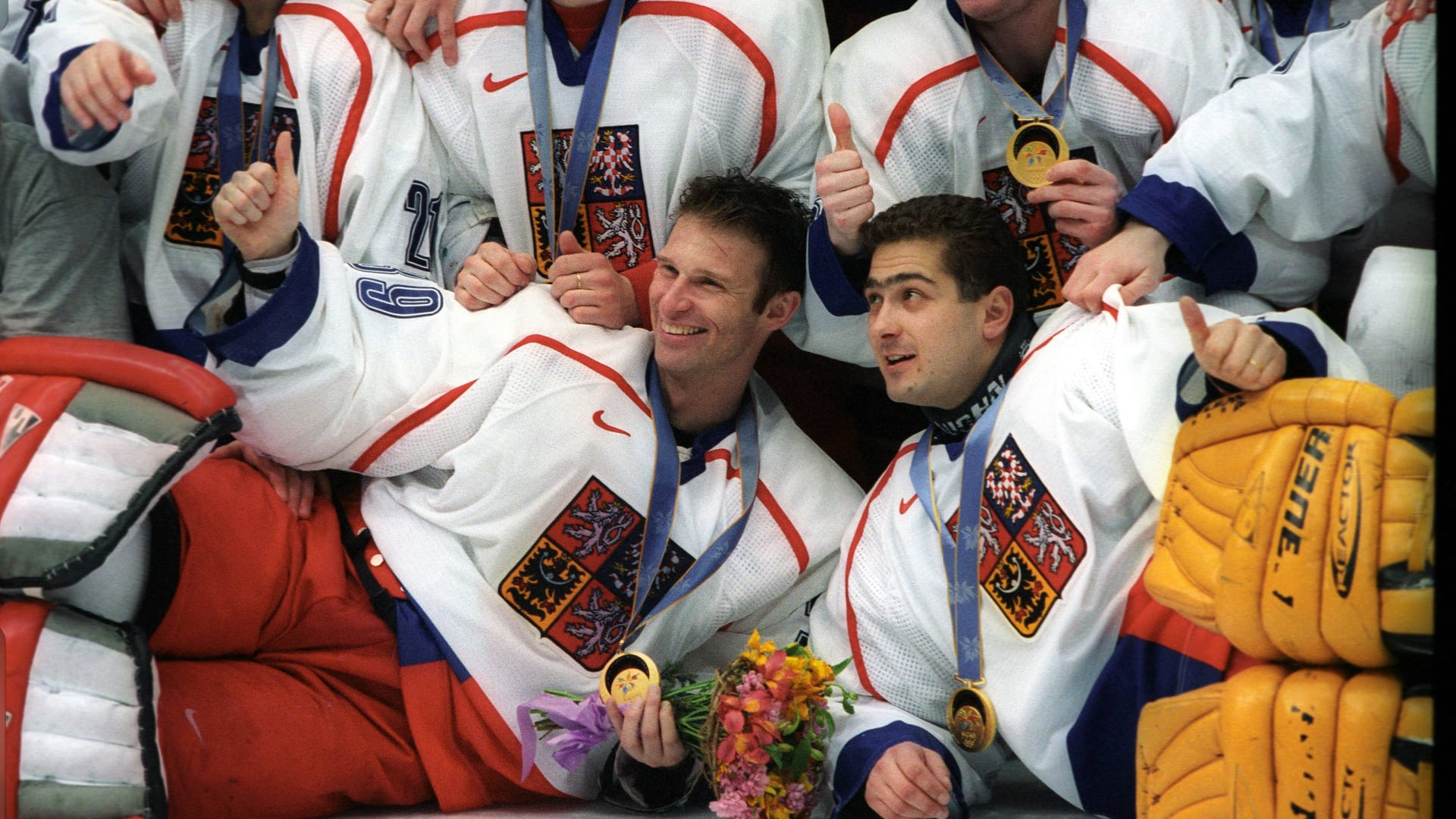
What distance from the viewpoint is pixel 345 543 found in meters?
2.34

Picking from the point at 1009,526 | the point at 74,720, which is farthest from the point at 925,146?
the point at 74,720

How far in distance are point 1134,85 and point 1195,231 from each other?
355 mm

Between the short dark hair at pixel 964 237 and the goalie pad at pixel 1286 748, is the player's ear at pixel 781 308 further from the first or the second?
the goalie pad at pixel 1286 748

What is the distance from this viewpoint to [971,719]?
201 cm

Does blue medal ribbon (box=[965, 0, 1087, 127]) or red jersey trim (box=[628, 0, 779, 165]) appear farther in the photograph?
red jersey trim (box=[628, 0, 779, 165])

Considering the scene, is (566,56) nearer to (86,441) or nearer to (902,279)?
(902,279)

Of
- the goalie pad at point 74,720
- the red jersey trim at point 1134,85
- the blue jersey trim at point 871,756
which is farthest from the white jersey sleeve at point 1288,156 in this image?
the goalie pad at point 74,720

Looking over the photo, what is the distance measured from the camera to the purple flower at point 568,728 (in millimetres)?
2162

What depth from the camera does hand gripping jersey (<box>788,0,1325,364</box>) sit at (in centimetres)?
219

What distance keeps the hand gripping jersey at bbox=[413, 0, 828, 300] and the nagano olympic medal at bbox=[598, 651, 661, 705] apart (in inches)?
28.8

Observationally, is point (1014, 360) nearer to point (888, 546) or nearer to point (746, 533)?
point (888, 546)

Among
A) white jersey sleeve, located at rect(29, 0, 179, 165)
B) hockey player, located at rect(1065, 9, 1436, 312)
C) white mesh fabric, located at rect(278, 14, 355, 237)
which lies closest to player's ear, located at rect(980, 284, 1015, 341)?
hockey player, located at rect(1065, 9, 1436, 312)

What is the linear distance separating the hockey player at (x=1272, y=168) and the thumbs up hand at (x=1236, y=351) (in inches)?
13.5

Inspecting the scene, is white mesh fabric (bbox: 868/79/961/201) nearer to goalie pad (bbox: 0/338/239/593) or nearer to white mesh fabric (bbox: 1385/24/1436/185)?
white mesh fabric (bbox: 1385/24/1436/185)
